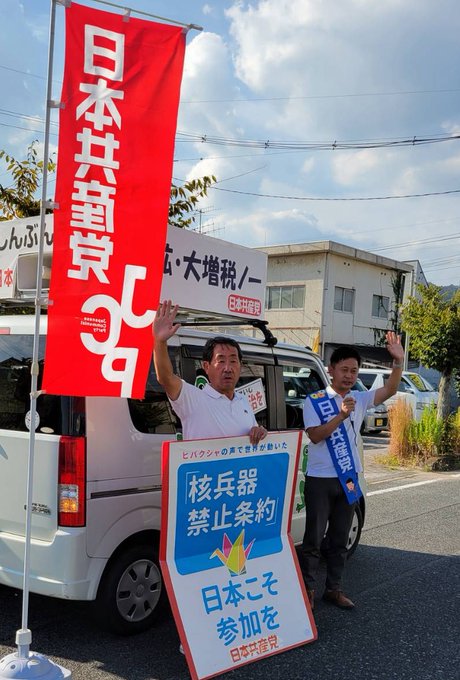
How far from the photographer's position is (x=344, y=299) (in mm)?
26156

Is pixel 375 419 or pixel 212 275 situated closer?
pixel 212 275

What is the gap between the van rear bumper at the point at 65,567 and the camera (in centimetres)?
323

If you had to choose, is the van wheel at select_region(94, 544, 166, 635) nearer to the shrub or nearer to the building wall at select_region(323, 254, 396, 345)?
the shrub

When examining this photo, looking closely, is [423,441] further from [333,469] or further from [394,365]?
[333,469]

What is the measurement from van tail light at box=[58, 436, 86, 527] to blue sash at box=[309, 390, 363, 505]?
64.3 inches

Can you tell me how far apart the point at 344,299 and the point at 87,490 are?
23707 mm

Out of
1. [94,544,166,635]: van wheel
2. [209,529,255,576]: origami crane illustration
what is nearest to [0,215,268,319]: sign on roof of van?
[209,529,255,576]: origami crane illustration

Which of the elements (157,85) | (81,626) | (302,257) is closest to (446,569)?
(81,626)

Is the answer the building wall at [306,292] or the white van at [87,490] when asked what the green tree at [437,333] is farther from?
the building wall at [306,292]

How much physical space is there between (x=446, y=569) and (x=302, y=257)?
68.8 feet

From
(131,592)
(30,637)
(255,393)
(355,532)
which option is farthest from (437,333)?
(30,637)

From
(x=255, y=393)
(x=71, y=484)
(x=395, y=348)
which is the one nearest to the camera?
(x=71, y=484)

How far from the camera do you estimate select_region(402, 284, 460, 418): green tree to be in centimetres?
1230

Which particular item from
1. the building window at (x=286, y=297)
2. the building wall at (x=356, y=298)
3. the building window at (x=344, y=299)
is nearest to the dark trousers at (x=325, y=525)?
the building wall at (x=356, y=298)
